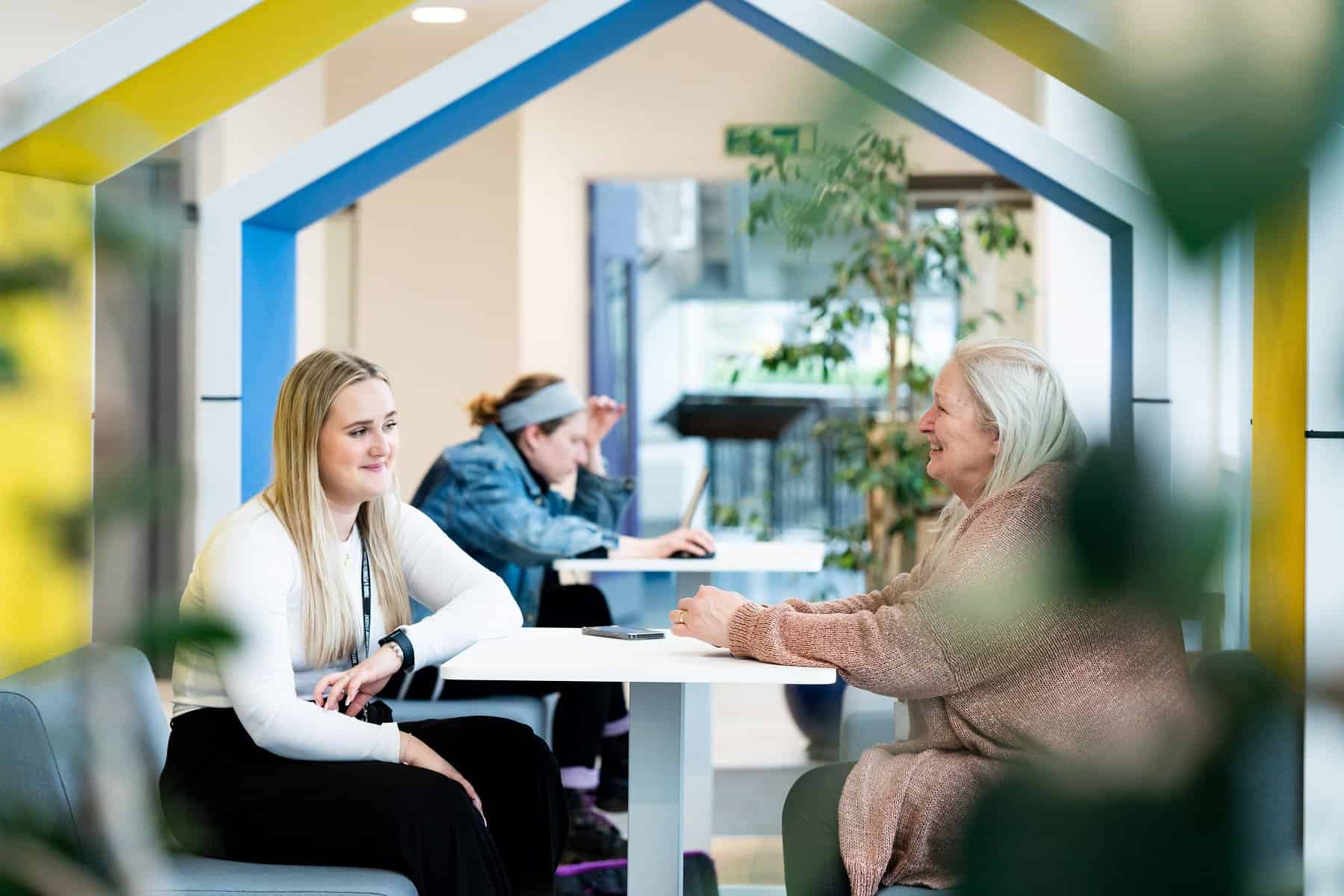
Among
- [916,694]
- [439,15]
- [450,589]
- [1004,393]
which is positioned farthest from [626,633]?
[439,15]

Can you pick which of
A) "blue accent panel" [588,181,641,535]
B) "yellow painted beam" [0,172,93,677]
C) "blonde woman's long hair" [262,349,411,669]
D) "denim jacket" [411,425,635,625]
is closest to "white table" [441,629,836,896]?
"blonde woman's long hair" [262,349,411,669]

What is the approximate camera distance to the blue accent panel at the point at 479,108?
10.7 ft

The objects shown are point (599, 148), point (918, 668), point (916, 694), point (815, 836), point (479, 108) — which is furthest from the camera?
point (599, 148)

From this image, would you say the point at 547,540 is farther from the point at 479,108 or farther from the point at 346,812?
the point at 346,812

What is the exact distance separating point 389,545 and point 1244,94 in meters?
2.40

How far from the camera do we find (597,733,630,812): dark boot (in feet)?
12.9

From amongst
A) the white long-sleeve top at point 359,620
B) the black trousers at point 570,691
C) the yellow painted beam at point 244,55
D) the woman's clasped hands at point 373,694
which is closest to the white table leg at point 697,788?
the black trousers at point 570,691

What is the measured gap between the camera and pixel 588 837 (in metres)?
3.61

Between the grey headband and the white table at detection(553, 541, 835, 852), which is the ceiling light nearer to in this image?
the grey headband

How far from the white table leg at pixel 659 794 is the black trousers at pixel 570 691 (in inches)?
35.4

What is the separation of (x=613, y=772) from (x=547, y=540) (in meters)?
0.78

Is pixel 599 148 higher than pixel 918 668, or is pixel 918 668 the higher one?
pixel 599 148

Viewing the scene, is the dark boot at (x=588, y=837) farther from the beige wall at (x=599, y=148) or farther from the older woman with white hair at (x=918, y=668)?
the beige wall at (x=599, y=148)

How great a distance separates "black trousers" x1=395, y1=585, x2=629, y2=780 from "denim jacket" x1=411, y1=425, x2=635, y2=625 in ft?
0.42
